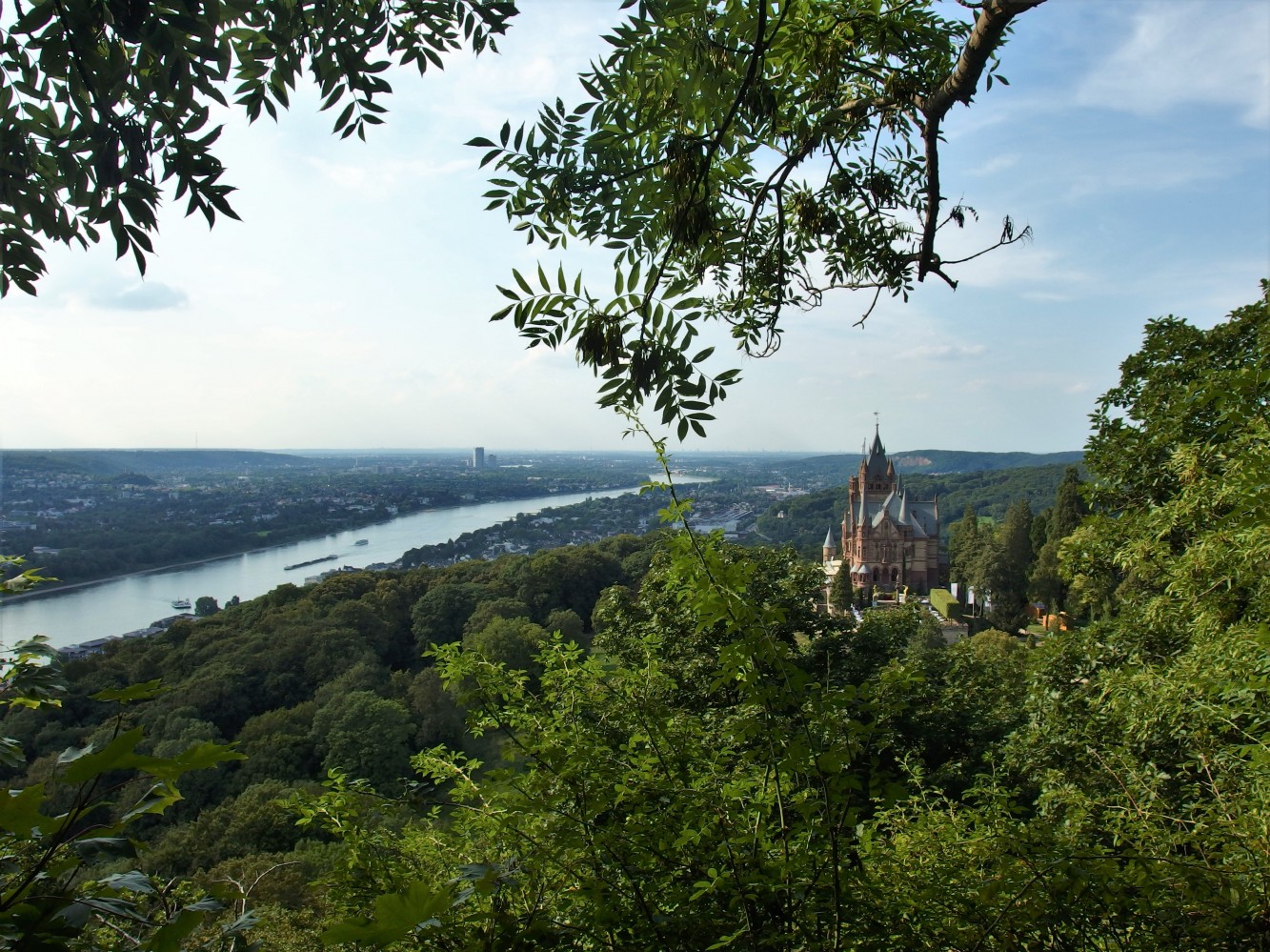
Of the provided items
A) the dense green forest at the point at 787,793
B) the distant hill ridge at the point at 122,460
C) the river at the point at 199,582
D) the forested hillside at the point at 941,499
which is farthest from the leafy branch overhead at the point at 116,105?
the forested hillside at the point at 941,499

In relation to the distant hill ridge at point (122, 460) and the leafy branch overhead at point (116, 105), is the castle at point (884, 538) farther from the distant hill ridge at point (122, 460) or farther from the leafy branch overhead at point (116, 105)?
the leafy branch overhead at point (116, 105)

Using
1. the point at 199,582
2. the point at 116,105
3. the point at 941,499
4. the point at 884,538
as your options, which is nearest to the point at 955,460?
the point at 941,499

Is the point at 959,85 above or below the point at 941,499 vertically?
above

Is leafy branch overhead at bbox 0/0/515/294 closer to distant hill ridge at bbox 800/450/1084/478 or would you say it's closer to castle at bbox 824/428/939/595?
castle at bbox 824/428/939/595

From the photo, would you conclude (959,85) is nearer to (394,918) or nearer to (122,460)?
(394,918)

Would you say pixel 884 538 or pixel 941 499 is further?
pixel 941 499

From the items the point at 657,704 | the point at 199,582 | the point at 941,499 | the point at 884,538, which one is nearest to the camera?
the point at 657,704

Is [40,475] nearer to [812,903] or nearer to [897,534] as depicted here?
[812,903]
